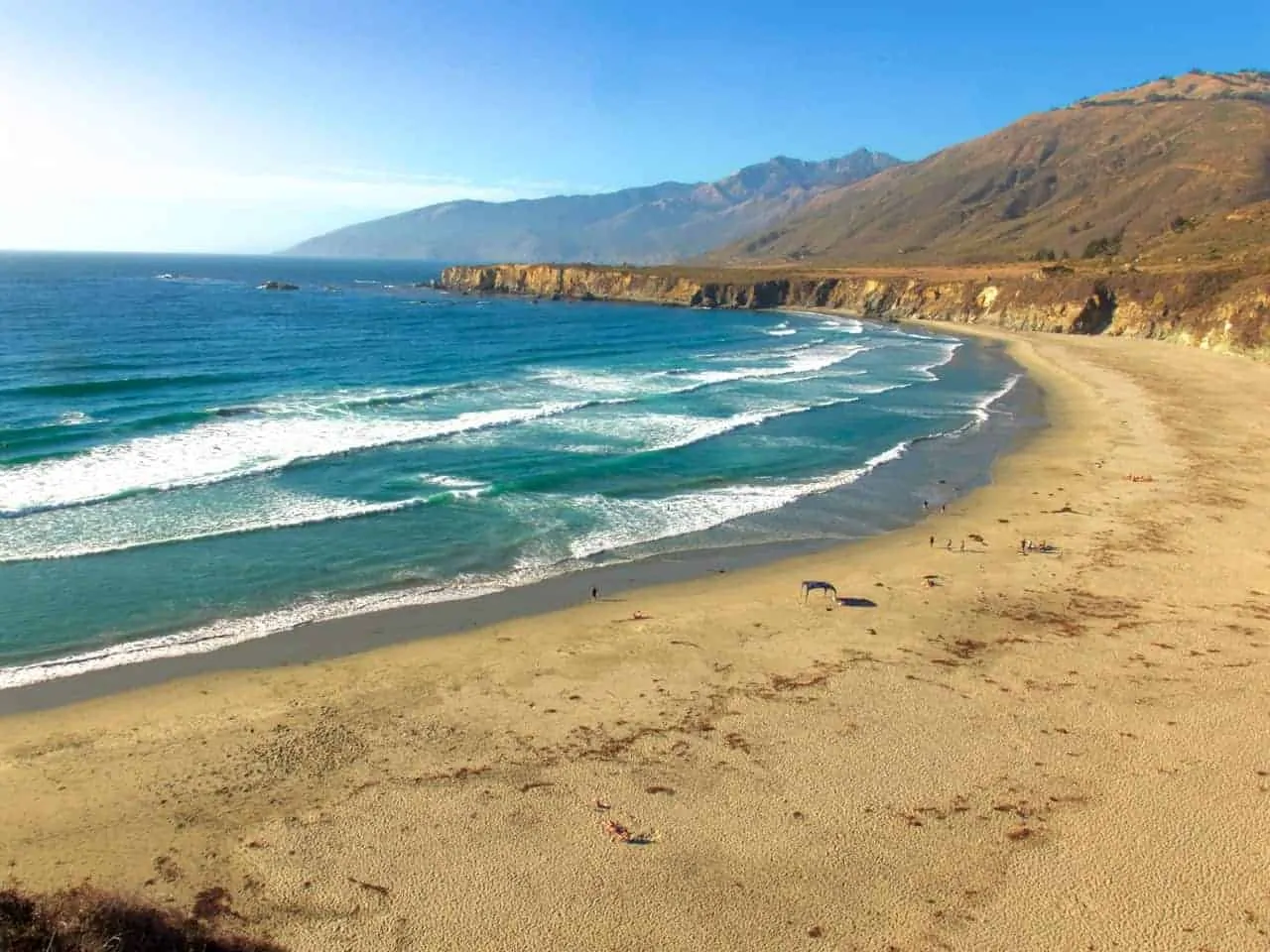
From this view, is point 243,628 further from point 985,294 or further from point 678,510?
point 985,294

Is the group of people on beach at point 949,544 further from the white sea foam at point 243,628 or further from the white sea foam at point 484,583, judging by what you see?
the white sea foam at point 243,628

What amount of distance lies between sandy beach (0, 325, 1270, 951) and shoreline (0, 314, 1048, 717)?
0.56 metres

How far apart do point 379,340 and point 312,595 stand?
2223 inches

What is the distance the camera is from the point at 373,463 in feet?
107

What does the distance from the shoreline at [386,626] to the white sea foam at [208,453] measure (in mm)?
12271

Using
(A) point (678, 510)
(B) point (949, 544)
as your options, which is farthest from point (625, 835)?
(A) point (678, 510)

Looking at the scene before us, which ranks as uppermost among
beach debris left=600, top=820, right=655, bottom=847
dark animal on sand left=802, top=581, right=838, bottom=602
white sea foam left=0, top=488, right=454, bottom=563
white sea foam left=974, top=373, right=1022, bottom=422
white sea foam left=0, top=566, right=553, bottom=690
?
white sea foam left=974, top=373, right=1022, bottom=422

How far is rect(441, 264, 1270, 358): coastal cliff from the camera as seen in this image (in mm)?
66312

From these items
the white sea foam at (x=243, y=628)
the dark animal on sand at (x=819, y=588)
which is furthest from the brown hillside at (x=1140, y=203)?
the white sea foam at (x=243, y=628)

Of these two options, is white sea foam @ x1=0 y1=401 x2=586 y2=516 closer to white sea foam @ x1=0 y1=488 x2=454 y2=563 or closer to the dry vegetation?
white sea foam @ x1=0 y1=488 x2=454 y2=563

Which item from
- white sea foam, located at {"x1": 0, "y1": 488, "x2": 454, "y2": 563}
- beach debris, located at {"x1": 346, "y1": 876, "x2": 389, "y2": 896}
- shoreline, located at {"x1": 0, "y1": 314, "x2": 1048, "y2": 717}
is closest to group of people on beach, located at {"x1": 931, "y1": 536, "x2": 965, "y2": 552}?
shoreline, located at {"x1": 0, "y1": 314, "x2": 1048, "y2": 717}

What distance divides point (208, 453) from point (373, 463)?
6413 millimetres

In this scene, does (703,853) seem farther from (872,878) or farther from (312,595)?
(312,595)

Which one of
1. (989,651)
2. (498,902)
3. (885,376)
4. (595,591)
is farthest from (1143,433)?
(498,902)
